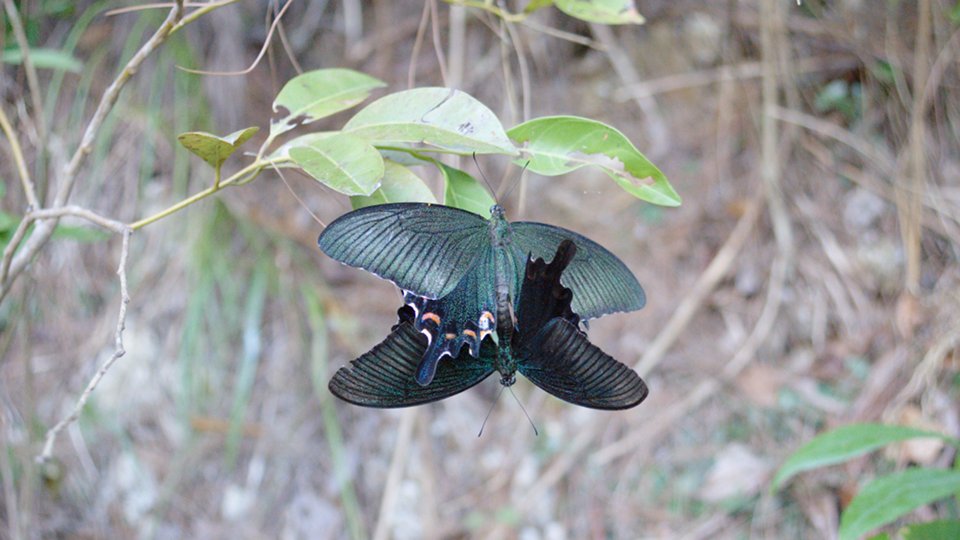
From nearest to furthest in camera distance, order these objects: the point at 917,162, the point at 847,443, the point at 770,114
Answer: the point at 847,443
the point at 917,162
the point at 770,114

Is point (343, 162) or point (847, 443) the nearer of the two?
point (343, 162)

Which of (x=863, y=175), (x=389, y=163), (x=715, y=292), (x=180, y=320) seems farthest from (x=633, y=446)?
(x=389, y=163)

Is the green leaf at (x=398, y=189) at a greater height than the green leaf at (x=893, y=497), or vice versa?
the green leaf at (x=398, y=189)

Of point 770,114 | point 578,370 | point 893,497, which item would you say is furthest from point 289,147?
point 770,114

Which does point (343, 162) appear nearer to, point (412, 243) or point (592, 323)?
point (412, 243)

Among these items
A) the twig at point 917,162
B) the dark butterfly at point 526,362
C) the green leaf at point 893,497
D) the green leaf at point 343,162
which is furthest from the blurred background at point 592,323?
the green leaf at point 343,162

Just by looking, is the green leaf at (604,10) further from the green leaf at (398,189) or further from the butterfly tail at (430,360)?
the butterfly tail at (430,360)
